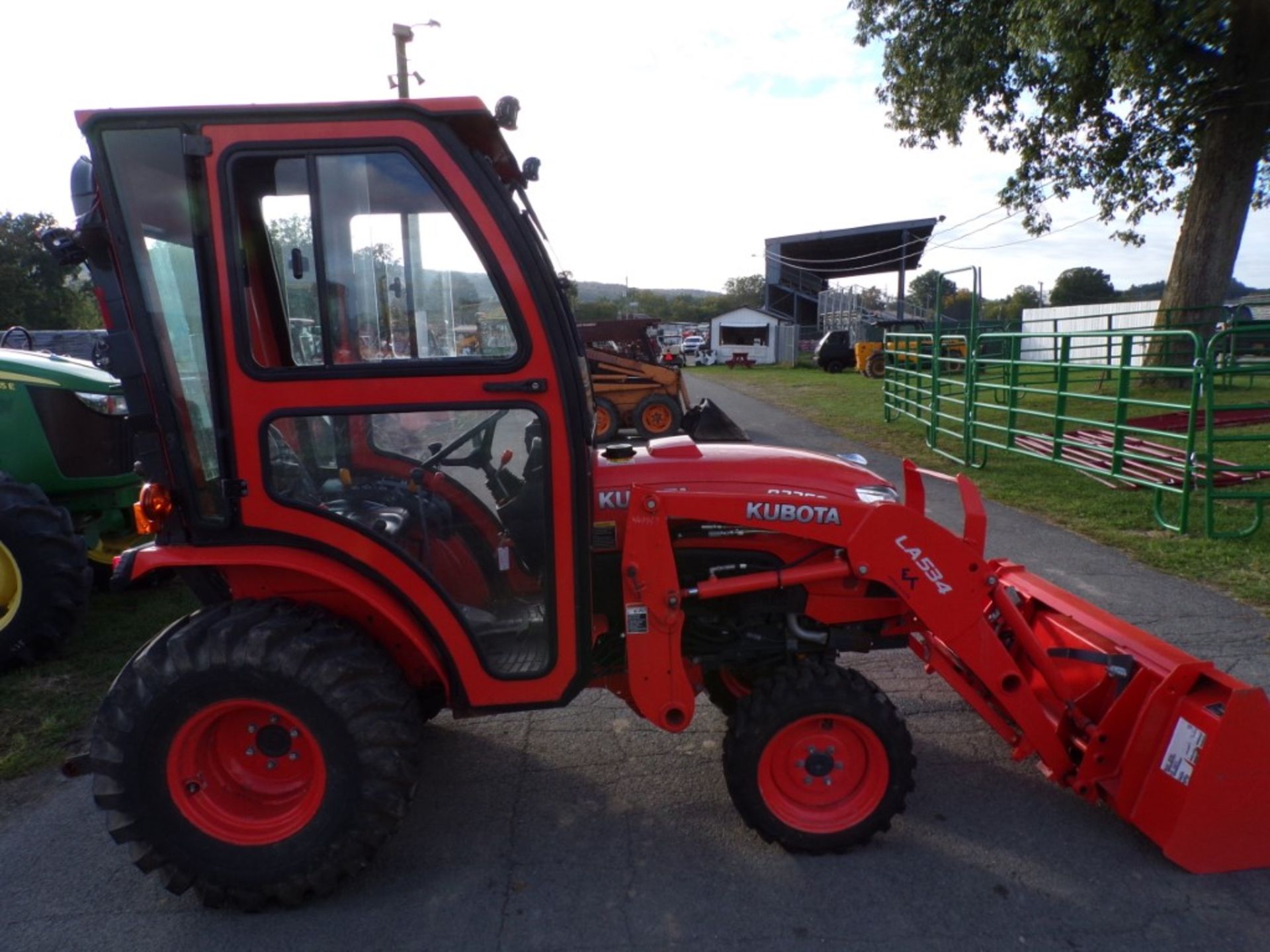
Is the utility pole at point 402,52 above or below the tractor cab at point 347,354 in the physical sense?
above

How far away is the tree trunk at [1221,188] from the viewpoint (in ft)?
43.8

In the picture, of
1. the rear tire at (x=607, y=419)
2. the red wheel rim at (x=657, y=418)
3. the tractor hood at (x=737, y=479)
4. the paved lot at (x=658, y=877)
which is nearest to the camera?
the paved lot at (x=658, y=877)

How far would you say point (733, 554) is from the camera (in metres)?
3.31

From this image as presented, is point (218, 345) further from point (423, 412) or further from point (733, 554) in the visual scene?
point (733, 554)

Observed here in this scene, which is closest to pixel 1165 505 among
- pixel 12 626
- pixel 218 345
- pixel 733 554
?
pixel 733 554

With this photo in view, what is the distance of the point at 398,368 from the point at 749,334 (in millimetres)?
40054

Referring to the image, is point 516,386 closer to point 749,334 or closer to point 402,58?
point 402,58

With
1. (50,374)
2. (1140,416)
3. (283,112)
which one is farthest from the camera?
(1140,416)

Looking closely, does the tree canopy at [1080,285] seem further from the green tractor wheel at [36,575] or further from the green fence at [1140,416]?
the green tractor wheel at [36,575]

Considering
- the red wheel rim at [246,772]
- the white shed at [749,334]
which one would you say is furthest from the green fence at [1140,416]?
the white shed at [749,334]

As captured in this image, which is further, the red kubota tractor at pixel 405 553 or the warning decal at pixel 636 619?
the warning decal at pixel 636 619

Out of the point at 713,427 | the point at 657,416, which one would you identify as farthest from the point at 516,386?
the point at 657,416

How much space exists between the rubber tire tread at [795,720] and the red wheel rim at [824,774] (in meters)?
0.03

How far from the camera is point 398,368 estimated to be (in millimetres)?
2750
